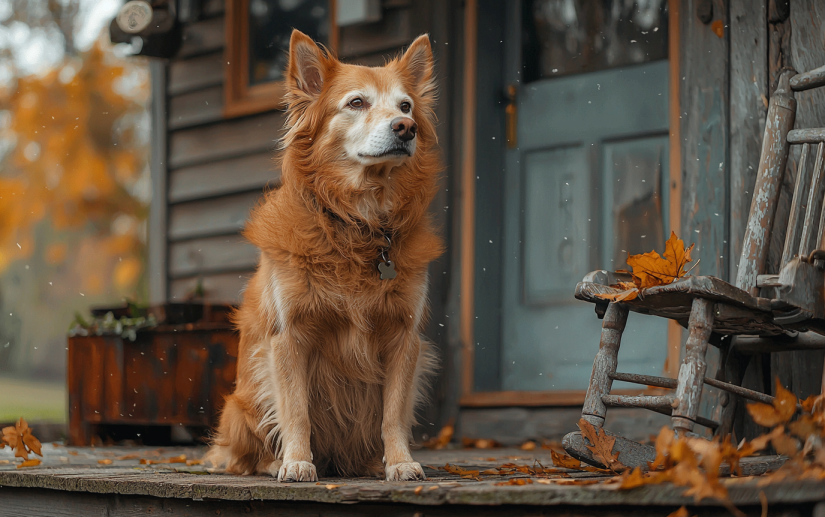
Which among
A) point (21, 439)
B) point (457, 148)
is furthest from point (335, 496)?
point (457, 148)

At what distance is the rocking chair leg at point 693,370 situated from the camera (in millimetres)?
1999

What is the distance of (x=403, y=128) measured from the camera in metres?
2.34

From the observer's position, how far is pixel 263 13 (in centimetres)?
479

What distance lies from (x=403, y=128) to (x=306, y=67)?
460mm

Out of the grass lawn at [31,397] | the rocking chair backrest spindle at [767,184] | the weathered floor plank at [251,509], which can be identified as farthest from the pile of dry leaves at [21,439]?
the grass lawn at [31,397]

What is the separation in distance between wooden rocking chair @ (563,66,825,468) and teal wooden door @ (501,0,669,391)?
1.17m

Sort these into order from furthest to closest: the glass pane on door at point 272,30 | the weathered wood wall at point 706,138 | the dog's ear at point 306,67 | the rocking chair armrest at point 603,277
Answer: the glass pane on door at point 272,30
the weathered wood wall at point 706,138
the dog's ear at point 306,67
the rocking chair armrest at point 603,277

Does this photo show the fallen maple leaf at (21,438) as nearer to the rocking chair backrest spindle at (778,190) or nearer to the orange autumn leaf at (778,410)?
the orange autumn leaf at (778,410)

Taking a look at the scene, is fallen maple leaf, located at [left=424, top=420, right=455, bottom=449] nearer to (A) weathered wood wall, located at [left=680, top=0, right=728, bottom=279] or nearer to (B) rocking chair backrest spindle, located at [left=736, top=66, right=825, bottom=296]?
(A) weathered wood wall, located at [left=680, top=0, right=728, bottom=279]

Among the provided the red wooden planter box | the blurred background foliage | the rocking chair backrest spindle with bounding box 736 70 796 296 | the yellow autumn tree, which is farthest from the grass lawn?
the rocking chair backrest spindle with bounding box 736 70 796 296

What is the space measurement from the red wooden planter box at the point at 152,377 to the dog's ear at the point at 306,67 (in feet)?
5.33

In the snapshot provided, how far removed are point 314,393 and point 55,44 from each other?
10.8 metres

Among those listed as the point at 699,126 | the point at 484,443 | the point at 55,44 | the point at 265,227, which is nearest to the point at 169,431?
the point at 484,443

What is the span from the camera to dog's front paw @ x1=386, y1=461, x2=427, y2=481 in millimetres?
2176
